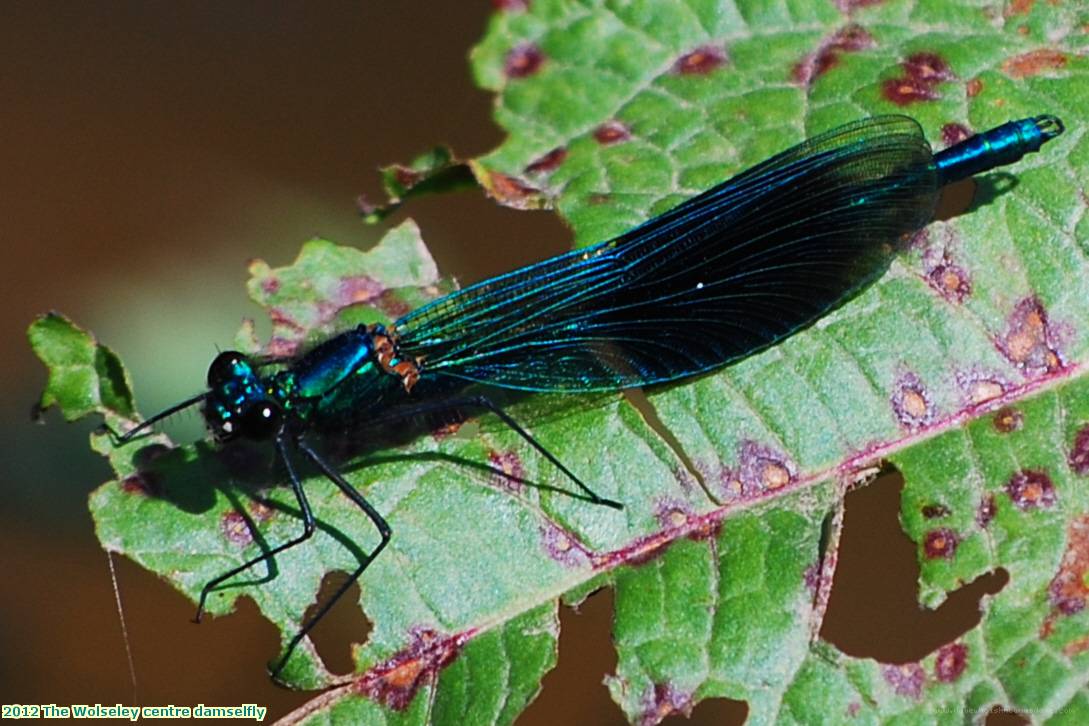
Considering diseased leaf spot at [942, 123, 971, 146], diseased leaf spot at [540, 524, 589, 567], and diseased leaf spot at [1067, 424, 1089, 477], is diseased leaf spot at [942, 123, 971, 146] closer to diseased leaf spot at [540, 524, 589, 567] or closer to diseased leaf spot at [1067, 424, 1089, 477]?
diseased leaf spot at [1067, 424, 1089, 477]

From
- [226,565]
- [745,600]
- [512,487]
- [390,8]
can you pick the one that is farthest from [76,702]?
[390,8]

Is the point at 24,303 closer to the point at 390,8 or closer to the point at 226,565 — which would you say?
the point at 390,8

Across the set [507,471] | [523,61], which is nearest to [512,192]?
[523,61]

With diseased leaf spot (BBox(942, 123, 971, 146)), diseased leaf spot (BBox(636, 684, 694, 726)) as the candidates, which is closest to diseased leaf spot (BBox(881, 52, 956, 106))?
diseased leaf spot (BBox(942, 123, 971, 146))

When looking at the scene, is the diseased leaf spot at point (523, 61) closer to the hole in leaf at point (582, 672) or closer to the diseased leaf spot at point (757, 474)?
the diseased leaf spot at point (757, 474)

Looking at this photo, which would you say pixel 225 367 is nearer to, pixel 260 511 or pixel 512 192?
pixel 260 511

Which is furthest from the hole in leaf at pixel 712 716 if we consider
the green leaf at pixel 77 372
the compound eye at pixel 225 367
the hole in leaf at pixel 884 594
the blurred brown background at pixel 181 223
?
the green leaf at pixel 77 372
